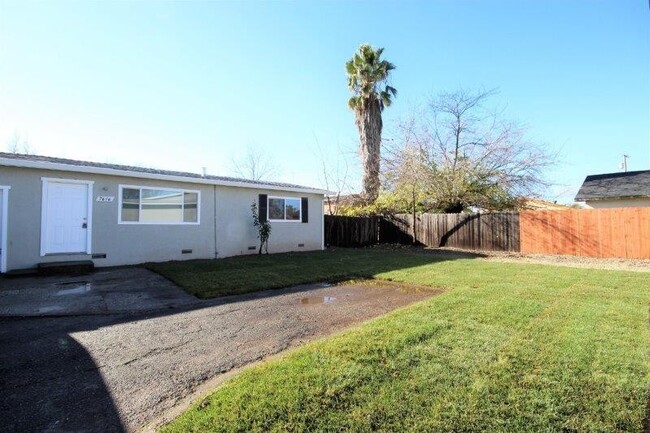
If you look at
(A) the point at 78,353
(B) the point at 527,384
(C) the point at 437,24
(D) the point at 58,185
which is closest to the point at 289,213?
(D) the point at 58,185

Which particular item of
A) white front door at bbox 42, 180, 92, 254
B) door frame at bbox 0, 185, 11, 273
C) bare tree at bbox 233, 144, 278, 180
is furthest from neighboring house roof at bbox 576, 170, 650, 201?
bare tree at bbox 233, 144, 278, 180

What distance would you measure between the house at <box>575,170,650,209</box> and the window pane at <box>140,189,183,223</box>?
1768cm

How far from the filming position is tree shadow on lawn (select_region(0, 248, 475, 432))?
2.30 metres

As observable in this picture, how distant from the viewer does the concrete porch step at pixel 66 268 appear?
25.9ft

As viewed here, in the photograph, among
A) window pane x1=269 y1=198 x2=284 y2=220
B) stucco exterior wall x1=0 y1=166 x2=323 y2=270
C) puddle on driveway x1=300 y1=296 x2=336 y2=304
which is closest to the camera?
puddle on driveway x1=300 y1=296 x2=336 y2=304

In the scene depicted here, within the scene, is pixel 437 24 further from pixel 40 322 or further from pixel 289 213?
pixel 40 322

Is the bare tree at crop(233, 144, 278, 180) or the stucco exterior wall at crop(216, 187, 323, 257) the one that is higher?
the bare tree at crop(233, 144, 278, 180)

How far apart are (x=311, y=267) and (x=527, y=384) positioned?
22.6 ft

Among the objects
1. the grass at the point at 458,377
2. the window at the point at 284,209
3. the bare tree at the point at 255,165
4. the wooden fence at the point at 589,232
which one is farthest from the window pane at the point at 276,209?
the bare tree at the point at 255,165

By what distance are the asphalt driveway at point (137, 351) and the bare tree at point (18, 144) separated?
25.3 meters

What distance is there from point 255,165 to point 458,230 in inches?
808

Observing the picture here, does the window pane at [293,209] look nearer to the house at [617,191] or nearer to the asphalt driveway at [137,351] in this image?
the asphalt driveway at [137,351]

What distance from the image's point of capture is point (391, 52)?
19734 millimetres

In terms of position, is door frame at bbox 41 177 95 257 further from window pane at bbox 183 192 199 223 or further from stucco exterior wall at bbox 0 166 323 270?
window pane at bbox 183 192 199 223
